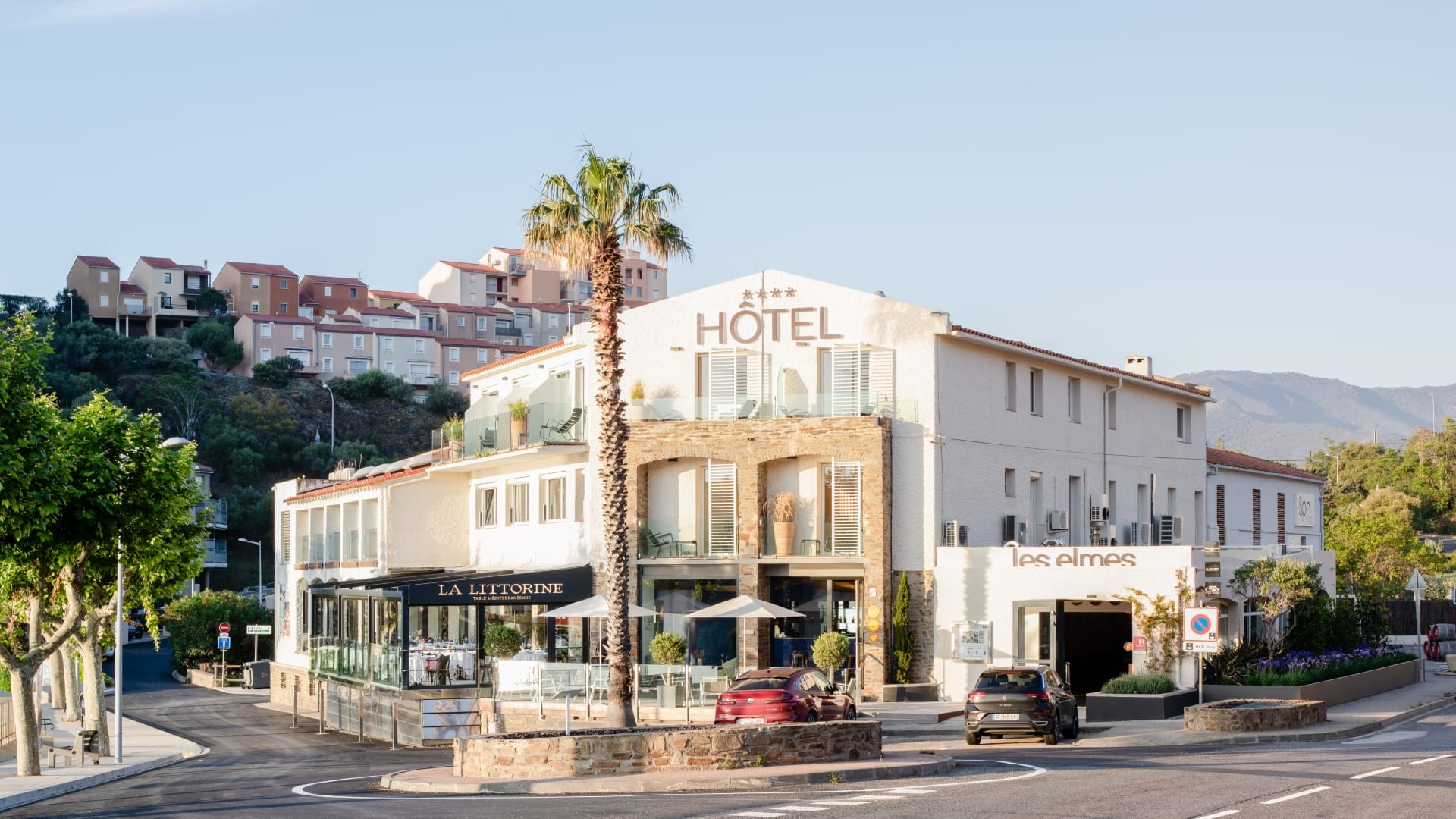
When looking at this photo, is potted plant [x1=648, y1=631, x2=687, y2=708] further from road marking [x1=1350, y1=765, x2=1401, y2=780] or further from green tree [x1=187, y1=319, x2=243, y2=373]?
green tree [x1=187, y1=319, x2=243, y2=373]

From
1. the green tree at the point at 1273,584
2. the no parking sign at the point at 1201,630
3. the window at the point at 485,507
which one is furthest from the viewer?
the window at the point at 485,507

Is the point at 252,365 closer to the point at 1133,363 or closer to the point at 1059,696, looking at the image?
the point at 1133,363

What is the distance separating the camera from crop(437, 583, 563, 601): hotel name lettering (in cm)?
4059

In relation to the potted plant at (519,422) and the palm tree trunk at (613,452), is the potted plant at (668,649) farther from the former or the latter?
the potted plant at (519,422)

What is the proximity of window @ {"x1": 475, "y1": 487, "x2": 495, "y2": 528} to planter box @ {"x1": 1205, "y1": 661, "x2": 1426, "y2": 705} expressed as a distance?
23.5m

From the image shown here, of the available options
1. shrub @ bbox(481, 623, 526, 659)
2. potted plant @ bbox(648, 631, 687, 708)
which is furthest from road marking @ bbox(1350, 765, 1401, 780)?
shrub @ bbox(481, 623, 526, 659)

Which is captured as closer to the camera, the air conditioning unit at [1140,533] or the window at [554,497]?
the window at [554,497]

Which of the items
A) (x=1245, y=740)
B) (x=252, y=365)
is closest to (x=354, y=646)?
(x=1245, y=740)

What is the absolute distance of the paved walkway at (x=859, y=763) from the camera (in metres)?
22.8

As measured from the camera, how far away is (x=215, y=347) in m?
144

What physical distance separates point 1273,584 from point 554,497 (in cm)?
2001

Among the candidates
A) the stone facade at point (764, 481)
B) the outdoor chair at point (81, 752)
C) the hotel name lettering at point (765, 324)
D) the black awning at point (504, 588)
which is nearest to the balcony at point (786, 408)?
the stone facade at point (764, 481)

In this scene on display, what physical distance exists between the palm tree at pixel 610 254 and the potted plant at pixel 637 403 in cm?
949

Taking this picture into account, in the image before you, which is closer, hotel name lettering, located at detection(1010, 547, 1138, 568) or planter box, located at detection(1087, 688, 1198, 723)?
planter box, located at detection(1087, 688, 1198, 723)
